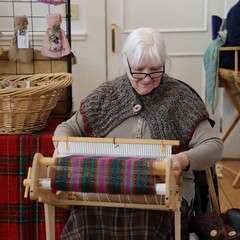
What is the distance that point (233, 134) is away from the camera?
11.3ft

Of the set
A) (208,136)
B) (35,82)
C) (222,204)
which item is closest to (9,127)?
(35,82)

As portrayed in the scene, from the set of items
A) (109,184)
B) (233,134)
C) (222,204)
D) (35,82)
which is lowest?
(222,204)

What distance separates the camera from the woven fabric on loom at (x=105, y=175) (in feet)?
4.07

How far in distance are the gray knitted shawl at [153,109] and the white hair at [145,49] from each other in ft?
0.43

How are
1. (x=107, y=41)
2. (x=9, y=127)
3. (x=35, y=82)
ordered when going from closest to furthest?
(x=9, y=127), (x=35, y=82), (x=107, y=41)

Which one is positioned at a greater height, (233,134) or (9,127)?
(9,127)

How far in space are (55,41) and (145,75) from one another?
619 mm

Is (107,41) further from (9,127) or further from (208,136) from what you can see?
(208,136)

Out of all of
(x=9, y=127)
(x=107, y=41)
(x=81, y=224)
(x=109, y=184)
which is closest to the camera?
(x=109, y=184)

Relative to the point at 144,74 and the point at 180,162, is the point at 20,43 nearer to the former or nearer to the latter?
the point at 144,74

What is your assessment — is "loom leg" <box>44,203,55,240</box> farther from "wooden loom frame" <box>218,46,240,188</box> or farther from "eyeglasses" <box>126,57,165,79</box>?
"wooden loom frame" <box>218,46,240,188</box>

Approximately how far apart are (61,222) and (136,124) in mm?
523

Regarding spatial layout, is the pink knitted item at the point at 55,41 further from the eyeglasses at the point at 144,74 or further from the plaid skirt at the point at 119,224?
the plaid skirt at the point at 119,224

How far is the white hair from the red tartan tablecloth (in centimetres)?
47
